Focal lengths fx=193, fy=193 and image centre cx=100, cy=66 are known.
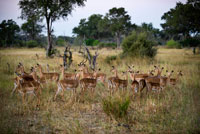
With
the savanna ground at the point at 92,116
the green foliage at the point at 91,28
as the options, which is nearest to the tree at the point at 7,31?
A: the green foliage at the point at 91,28

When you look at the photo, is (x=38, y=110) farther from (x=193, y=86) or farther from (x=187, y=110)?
(x=193, y=86)

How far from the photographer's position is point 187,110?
5.72m

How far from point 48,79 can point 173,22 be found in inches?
1025

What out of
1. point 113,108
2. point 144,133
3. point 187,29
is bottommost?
point 144,133

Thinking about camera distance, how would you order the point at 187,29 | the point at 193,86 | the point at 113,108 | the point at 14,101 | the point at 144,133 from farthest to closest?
1. the point at 187,29
2. the point at 193,86
3. the point at 14,101
4. the point at 113,108
5. the point at 144,133

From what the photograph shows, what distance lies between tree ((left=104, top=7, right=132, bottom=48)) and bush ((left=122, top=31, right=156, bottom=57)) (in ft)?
105

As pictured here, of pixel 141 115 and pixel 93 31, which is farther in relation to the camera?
pixel 93 31

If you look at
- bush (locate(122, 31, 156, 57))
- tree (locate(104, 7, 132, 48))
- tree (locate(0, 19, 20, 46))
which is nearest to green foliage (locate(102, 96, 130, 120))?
bush (locate(122, 31, 156, 57))

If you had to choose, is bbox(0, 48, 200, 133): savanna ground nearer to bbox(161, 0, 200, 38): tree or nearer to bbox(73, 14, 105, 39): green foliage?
bbox(161, 0, 200, 38): tree

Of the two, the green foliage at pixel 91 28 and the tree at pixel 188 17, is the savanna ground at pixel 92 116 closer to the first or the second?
the tree at pixel 188 17

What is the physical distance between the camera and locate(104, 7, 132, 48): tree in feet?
161

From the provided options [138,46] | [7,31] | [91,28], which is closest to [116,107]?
[138,46]

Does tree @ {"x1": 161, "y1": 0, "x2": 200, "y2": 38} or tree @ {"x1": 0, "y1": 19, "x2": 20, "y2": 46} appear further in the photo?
tree @ {"x1": 0, "y1": 19, "x2": 20, "y2": 46}

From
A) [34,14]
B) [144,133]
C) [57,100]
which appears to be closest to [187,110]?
[144,133]
